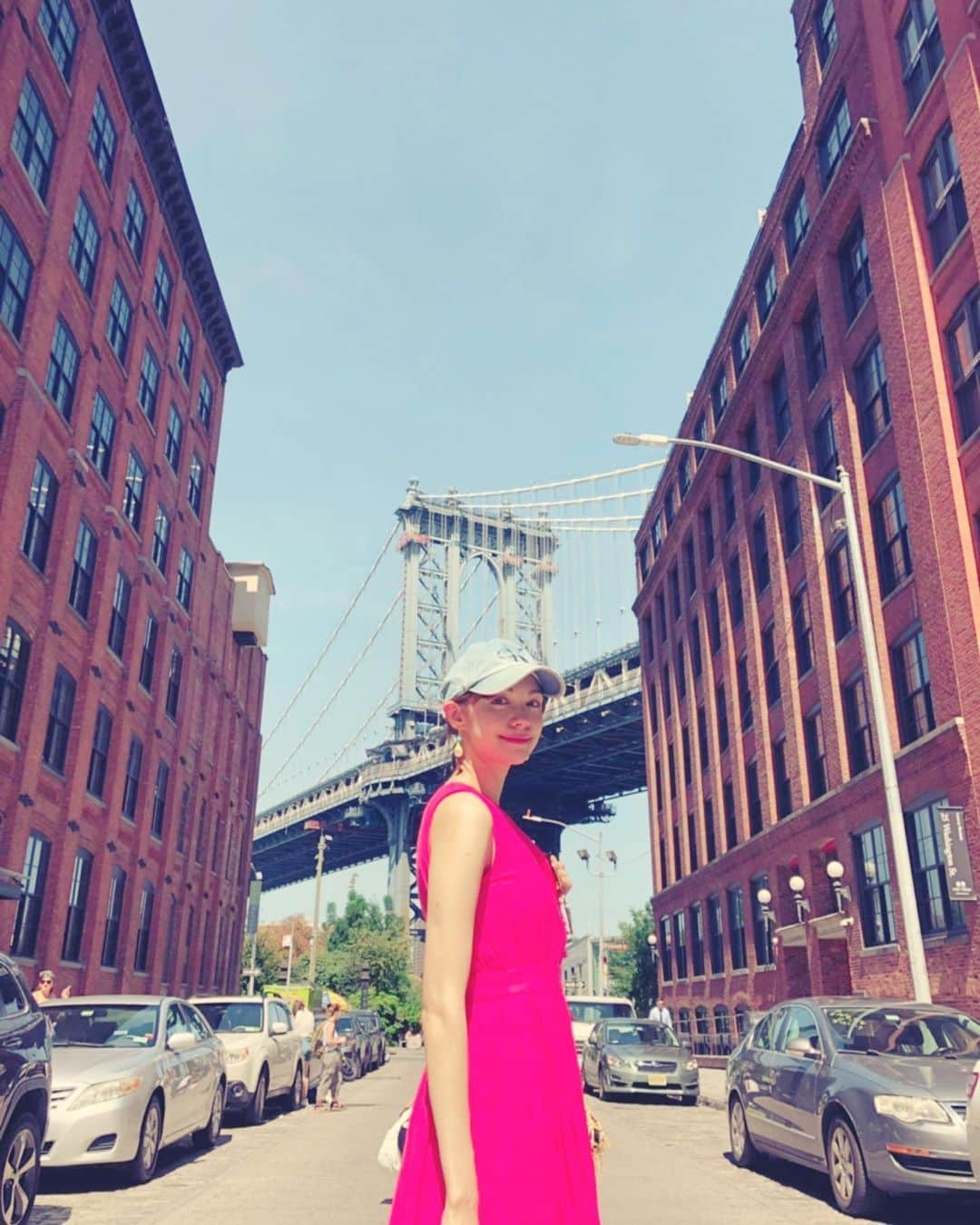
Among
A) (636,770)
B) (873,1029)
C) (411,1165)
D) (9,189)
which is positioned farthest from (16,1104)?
(636,770)

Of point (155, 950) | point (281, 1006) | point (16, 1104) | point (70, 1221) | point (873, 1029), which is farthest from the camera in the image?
point (155, 950)

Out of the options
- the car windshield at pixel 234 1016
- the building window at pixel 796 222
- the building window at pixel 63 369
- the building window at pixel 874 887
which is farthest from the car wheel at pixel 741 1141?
the building window at pixel 796 222

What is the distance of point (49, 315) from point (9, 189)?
2.55m

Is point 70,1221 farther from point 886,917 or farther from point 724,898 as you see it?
point 724,898

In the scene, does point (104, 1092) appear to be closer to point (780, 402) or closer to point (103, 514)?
point (103, 514)

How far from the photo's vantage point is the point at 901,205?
2322 cm

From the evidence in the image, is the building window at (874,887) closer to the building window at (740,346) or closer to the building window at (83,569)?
the building window at (740,346)

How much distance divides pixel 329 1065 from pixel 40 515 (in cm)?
1248

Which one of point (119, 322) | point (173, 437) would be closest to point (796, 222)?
point (119, 322)

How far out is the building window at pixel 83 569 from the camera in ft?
81.9

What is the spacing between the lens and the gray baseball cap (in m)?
2.59

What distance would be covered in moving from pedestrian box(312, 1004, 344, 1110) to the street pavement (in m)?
2.83

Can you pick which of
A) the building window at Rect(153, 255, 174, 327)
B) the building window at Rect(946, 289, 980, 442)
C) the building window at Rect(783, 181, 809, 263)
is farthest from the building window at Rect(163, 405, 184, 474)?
the building window at Rect(946, 289, 980, 442)

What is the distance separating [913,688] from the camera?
22688mm
